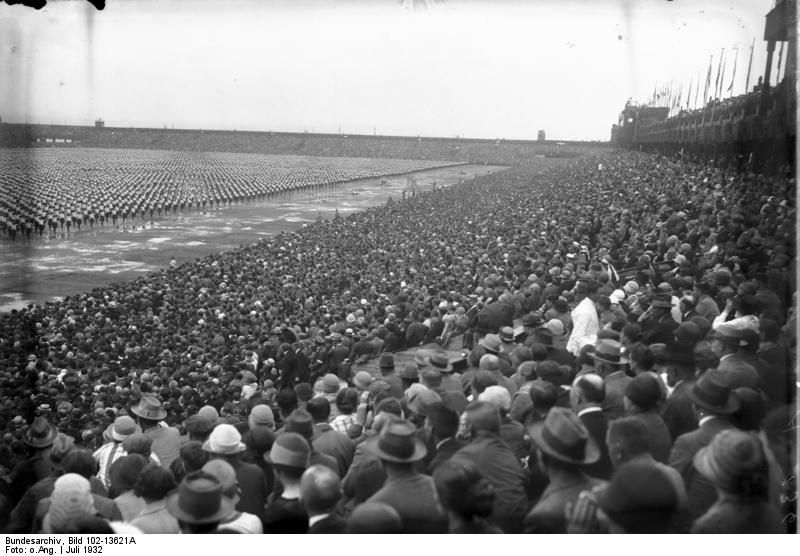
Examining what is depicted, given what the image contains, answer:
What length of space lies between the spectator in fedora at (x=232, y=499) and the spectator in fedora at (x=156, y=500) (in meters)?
0.22

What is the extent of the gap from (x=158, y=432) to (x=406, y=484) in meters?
3.31

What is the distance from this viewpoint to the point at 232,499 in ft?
12.8

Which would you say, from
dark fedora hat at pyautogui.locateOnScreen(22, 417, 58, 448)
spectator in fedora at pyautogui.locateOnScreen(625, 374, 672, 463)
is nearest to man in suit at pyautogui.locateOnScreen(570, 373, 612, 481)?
spectator in fedora at pyautogui.locateOnScreen(625, 374, 672, 463)

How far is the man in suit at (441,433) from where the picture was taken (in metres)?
4.34

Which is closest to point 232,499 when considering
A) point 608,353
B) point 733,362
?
point 608,353

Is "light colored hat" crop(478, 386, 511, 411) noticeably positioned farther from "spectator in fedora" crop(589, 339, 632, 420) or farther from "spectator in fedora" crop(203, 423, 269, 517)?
"spectator in fedora" crop(203, 423, 269, 517)

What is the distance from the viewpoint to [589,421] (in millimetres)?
4457

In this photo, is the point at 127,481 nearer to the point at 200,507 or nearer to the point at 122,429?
the point at 200,507

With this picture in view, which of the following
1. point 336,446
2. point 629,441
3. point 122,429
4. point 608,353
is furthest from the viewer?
point 122,429

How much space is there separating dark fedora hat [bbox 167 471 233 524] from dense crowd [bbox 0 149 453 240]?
29464 mm

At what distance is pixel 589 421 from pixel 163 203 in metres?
45.0

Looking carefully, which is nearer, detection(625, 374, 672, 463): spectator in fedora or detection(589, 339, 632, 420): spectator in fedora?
detection(625, 374, 672, 463): spectator in fedora

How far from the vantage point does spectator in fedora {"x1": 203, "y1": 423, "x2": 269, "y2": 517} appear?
176 inches

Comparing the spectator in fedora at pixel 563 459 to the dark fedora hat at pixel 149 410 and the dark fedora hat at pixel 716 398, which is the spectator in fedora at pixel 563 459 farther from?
the dark fedora hat at pixel 149 410
